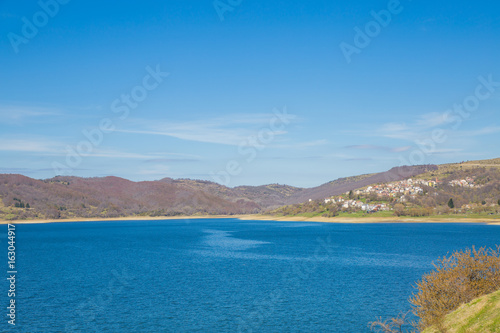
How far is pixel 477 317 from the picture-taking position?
938 inches

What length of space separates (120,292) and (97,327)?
15696 millimetres

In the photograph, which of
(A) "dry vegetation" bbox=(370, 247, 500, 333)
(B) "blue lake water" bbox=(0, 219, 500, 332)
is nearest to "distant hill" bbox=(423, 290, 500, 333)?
(A) "dry vegetation" bbox=(370, 247, 500, 333)

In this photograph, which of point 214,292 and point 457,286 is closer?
point 457,286

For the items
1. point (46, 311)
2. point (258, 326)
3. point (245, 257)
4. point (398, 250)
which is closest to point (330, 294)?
point (258, 326)

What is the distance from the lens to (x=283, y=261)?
3285 inches

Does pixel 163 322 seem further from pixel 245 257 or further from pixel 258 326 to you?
pixel 245 257

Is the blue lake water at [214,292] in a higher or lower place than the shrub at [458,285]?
lower

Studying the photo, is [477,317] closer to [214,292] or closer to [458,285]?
[458,285]

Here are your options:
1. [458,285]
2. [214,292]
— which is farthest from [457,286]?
[214,292]

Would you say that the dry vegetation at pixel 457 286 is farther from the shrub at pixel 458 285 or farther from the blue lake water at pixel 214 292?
the blue lake water at pixel 214 292

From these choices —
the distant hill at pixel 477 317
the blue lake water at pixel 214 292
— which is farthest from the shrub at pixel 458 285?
the blue lake water at pixel 214 292

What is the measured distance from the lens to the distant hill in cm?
2238

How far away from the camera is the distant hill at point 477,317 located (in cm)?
2238

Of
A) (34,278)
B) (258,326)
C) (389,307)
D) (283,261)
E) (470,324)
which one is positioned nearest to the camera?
(470,324)
